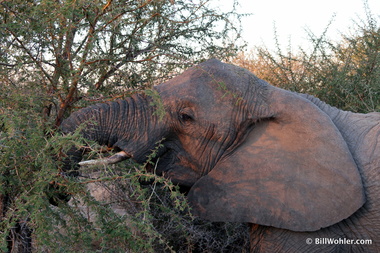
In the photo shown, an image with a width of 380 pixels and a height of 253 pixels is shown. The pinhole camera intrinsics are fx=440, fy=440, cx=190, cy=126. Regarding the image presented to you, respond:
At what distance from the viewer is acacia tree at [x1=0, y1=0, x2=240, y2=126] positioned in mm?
2967

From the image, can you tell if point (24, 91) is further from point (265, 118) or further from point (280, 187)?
point (280, 187)

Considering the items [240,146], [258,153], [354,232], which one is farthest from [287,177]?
[354,232]

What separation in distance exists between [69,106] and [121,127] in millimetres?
583

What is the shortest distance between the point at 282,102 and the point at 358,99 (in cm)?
231

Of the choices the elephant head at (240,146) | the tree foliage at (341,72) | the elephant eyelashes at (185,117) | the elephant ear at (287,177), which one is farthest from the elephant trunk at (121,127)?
the tree foliage at (341,72)

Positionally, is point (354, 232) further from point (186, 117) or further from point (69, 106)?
point (69, 106)

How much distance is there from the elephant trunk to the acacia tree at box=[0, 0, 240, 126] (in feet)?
0.95

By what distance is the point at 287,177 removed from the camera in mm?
2807

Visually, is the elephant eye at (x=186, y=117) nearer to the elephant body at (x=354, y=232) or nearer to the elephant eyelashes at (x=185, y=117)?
the elephant eyelashes at (x=185, y=117)

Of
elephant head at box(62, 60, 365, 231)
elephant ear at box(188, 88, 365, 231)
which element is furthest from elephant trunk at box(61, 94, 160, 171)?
elephant ear at box(188, 88, 365, 231)

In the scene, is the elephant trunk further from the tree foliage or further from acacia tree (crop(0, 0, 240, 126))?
the tree foliage

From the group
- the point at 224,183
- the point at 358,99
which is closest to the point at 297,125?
the point at 224,183

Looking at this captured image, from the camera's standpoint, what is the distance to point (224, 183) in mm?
2918

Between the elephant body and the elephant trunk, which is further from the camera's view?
the elephant trunk
